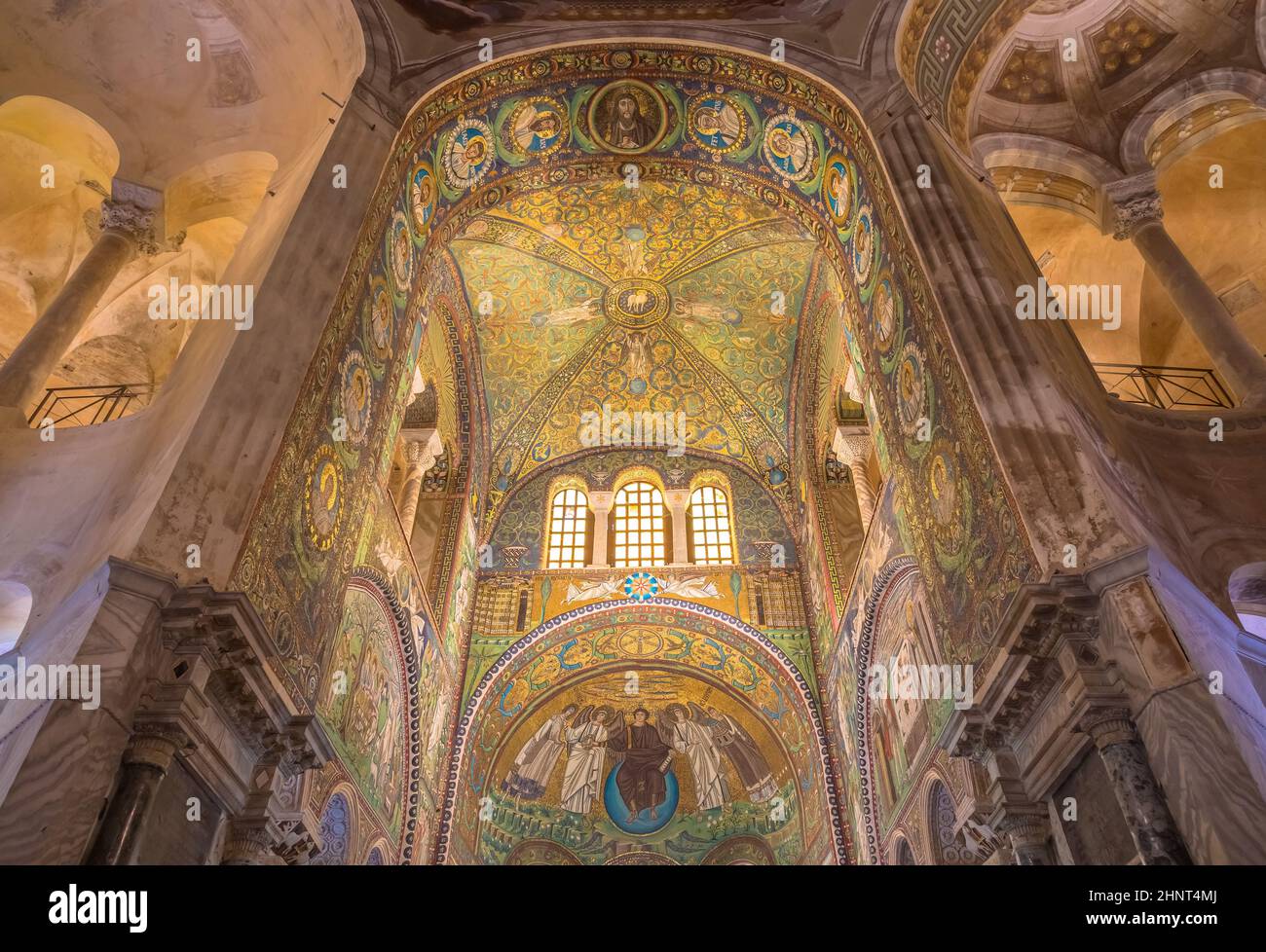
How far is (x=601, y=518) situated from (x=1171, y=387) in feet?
29.1

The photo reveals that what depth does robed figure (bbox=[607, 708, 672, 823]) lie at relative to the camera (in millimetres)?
14484

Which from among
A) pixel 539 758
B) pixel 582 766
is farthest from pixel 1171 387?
pixel 539 758

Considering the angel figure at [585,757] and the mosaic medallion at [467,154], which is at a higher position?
the mosaic medallion at [467,154]

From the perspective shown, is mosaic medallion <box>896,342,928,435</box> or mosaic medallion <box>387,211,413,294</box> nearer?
mosaic medallion <box>896,342,928,435</box>

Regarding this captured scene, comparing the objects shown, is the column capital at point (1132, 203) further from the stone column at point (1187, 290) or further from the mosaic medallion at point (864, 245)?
the mosaic medallion at point (864, 245)

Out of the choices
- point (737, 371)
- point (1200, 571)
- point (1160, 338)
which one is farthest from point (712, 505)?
point (1200, 571)

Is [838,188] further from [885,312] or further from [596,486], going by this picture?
[596,486]

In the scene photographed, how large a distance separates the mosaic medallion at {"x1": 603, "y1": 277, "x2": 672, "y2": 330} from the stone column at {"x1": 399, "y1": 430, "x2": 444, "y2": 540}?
11.5 ft

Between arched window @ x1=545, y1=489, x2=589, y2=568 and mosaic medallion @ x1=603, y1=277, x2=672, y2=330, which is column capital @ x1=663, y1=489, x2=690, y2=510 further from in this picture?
mosaic medallion @ x1=603, y1=277, x2=672, y2=330

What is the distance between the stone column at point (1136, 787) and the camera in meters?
4.17

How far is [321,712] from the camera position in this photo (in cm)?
877

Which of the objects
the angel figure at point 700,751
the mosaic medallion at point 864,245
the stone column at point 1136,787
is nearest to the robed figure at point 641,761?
the angel figure at point 700,751

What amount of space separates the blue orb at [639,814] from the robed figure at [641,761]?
52 millimetres

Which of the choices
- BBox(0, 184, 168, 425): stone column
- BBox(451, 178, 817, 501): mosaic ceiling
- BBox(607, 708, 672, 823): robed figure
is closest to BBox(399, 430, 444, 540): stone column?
BBox(451, 178, 817, 501): mosaic ceiling
